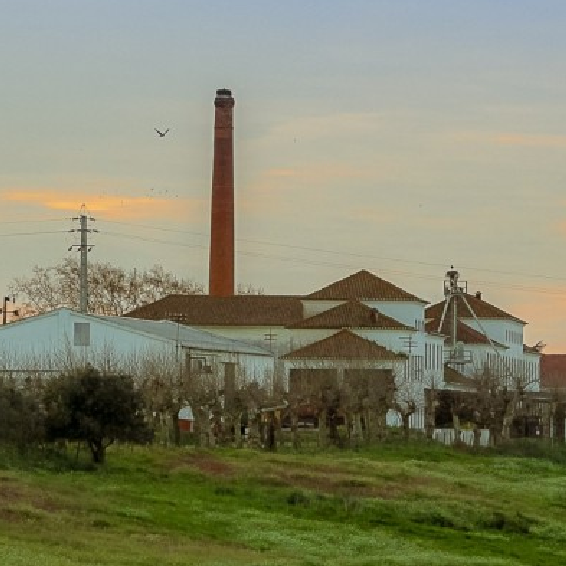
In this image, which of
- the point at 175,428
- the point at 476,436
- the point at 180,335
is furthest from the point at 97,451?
the point at 180,335

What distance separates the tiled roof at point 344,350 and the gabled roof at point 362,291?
1129 cm

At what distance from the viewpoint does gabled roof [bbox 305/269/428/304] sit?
94062 millimetres

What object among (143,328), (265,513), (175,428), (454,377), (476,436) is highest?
(143,328)

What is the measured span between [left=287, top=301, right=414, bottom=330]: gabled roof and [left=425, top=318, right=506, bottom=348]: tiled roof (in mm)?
11321

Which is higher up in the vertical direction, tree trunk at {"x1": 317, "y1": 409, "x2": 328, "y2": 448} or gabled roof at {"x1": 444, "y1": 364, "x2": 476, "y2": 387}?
gabled roof at {"x1": 444, "y1": 364, "x2": 476, "y2": 387}

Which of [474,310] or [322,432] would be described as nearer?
[322,432]

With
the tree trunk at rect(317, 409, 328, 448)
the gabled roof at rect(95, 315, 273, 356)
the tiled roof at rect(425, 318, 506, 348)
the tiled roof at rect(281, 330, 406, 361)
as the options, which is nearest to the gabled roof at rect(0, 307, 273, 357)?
the gabled roof at rect(95, 315, 273, 356)

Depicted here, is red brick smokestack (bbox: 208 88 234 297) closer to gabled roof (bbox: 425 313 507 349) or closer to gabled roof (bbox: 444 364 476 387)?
gabled roof (bbox: 444 364 476 387)

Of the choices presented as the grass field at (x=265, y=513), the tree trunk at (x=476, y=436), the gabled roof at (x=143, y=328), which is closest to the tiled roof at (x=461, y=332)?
the gabled roof at (x=143, y=328)

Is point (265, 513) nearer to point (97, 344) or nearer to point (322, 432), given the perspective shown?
point (322, 432)

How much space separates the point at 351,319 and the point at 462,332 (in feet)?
53.6

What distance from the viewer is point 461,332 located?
10362 cm

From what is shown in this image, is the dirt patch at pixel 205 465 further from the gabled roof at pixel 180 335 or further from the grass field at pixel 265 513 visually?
the gabled roof at pixel 180 335

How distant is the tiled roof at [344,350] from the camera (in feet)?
262
